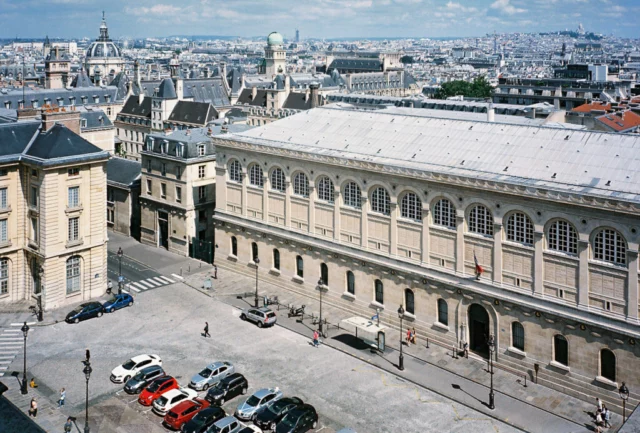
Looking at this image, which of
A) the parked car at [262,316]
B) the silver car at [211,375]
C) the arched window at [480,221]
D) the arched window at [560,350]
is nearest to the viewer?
the silver car at [211,375]

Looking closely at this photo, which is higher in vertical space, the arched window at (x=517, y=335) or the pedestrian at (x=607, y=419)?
the arched window at (x=517, y=335)

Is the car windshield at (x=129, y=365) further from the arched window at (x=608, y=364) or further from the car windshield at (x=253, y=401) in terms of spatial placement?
the arched window at (x=608, y=364)

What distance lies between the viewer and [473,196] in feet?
194

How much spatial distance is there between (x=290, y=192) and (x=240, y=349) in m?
19.5

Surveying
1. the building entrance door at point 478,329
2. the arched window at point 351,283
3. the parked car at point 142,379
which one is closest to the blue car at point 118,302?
the parked car at point 142,379

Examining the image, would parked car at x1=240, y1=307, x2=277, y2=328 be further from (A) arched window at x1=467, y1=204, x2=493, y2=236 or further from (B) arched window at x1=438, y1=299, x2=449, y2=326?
(A) arched window at x1=467, y1=204, x2=493, y2=236

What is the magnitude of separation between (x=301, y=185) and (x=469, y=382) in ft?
90.4

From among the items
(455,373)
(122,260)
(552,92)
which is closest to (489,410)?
(455,373)

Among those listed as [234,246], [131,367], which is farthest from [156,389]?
[234,246]

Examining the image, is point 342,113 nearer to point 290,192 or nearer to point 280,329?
point 290,192

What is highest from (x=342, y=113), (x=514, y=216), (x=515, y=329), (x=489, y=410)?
(x=342, y=113)

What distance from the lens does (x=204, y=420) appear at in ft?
157

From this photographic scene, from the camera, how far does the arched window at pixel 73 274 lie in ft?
238

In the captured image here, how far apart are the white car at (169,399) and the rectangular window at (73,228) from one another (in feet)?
88.6
